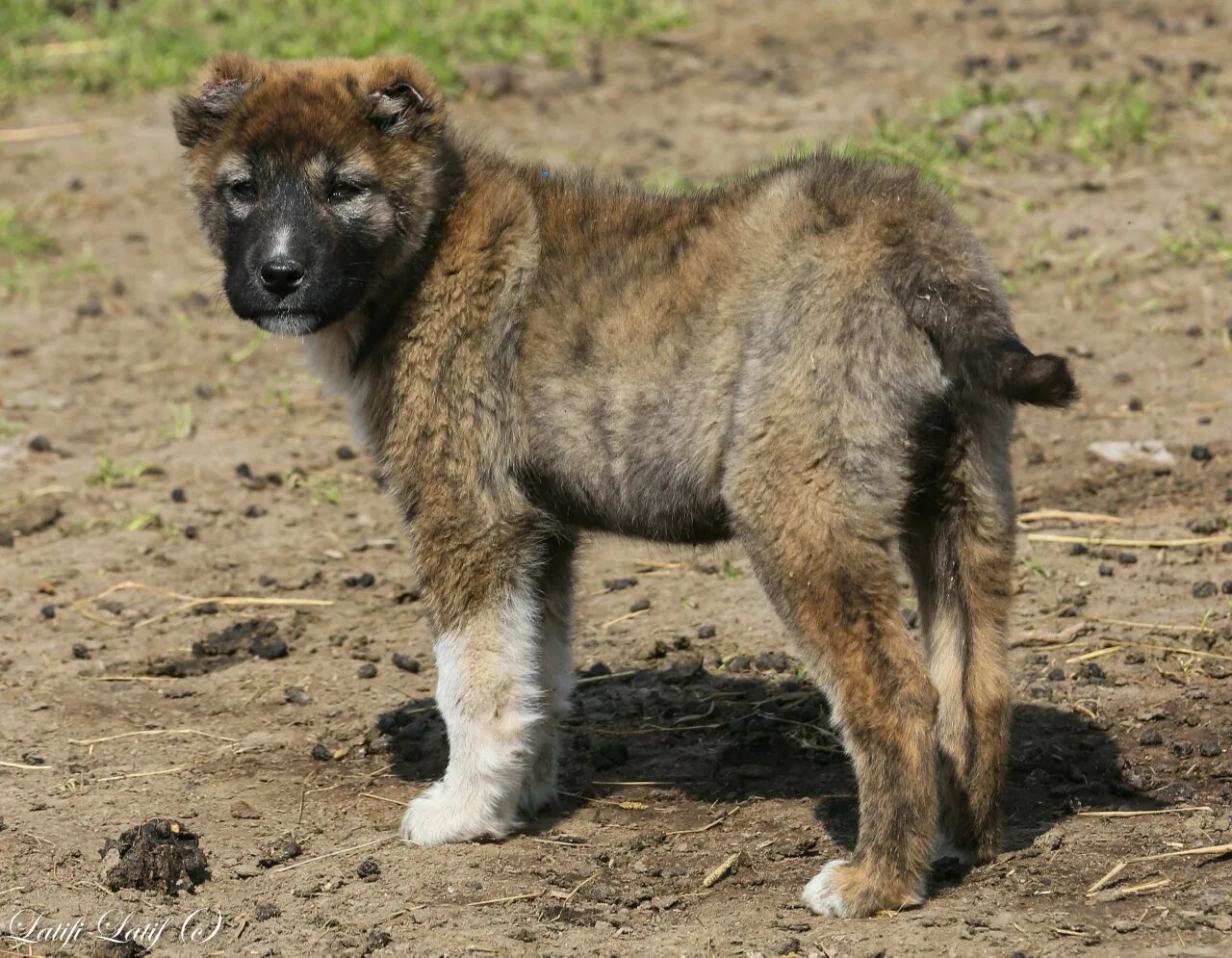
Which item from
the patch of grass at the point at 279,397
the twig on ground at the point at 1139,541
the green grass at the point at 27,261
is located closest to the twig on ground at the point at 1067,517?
the twig on ground at the point at 1139,541

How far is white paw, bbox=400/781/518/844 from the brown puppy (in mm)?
11

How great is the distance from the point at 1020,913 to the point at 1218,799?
3.47 ft

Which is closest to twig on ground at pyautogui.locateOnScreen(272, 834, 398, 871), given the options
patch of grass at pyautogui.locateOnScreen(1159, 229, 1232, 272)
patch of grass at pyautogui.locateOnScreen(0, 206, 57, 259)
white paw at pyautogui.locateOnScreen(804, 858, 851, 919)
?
white paw at pyautogui.locateOnScreen(804, 858, 851, 919)

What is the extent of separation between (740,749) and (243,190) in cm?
271

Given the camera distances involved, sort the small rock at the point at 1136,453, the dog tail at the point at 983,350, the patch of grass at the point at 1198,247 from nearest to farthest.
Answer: the dog tail at the point at 983,350, the small rock at the point at 1136,453, the patch of grass at the point at 1198,247

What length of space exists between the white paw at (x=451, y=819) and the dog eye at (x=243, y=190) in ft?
6.94

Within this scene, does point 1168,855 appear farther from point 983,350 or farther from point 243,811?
point 243,811

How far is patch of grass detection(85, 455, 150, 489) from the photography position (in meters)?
8.71

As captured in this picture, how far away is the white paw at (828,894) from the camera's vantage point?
16.0 feet

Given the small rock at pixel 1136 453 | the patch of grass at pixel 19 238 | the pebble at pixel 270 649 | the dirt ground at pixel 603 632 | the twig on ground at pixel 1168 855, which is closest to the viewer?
the twig on ground at pixel 1168 855

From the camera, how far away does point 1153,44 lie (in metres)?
12.1

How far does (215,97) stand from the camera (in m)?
5.89

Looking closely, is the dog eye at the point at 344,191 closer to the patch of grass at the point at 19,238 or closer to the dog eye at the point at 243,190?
the dog eye at the point at 243,190

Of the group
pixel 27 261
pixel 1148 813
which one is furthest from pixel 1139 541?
pixel 27 261
